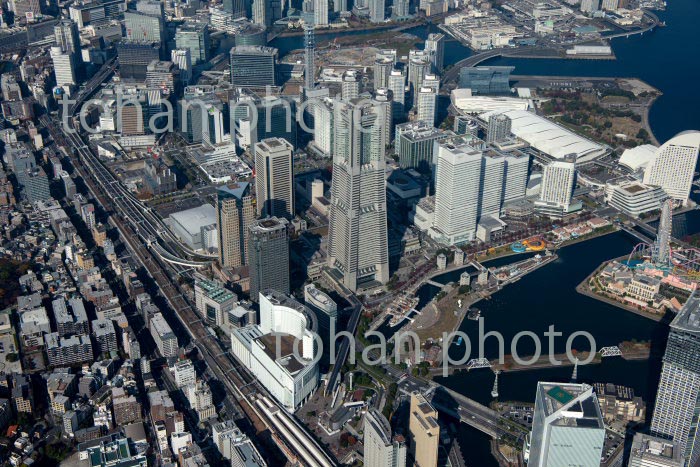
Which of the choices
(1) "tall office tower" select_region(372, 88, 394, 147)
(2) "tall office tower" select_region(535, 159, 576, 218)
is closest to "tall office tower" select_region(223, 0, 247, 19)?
(1) "tall office tower" select_region(372, 88, 394, 147)

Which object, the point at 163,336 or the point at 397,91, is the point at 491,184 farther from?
the point at 163,336

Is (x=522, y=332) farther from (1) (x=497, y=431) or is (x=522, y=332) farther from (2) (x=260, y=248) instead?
(2) (x=260, y=248)

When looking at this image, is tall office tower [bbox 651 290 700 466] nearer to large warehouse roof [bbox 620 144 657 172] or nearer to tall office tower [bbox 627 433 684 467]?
A: tall office tower [bbox 627 433 684 467]

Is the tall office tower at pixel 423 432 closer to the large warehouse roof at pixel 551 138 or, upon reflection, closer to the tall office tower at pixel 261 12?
the large warehouse roof at pixel 551 138

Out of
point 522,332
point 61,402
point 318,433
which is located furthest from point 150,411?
point 522,332

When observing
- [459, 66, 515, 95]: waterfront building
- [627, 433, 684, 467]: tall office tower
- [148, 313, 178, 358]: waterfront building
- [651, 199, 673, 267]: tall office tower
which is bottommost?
[148, 313, 178, 358]: waterfront building

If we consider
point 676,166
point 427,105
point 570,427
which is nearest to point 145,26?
point 427,105

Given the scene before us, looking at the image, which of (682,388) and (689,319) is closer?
(689,319)
